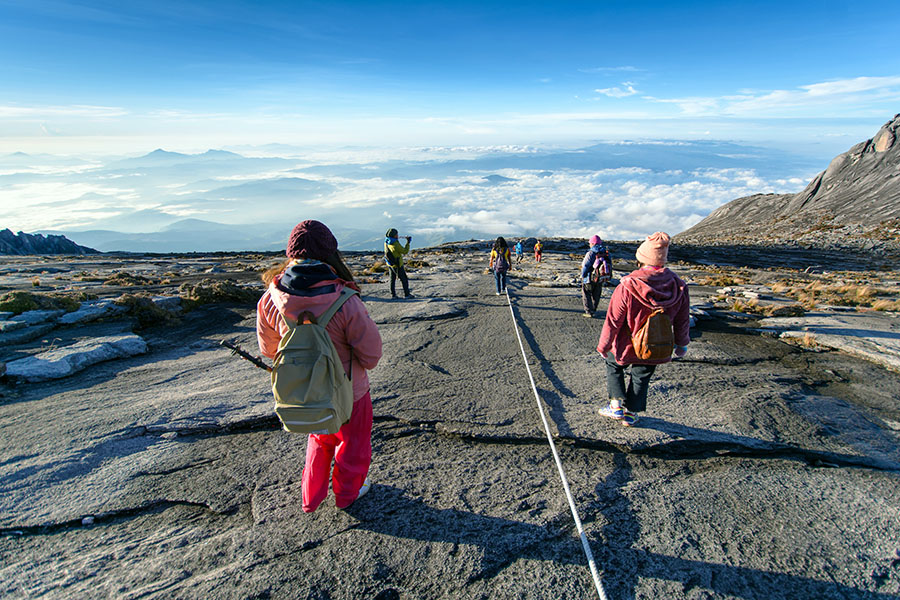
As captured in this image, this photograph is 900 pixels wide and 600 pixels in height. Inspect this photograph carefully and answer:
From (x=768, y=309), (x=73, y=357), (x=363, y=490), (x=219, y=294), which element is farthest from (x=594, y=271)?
(x=219, y=294)

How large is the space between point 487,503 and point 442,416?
149 cm

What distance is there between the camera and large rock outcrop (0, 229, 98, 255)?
44.3 m

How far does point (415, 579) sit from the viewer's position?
2.43 m

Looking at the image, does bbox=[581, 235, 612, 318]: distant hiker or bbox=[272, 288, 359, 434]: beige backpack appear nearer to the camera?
bbox=[272, 288, 359, 434]: beige backpack

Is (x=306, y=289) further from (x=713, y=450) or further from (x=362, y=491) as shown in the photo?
(x=713, y=450)

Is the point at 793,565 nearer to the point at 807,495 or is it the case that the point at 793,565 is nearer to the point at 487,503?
the point at 807,495

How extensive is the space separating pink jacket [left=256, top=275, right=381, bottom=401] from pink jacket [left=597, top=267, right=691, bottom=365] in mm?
2328

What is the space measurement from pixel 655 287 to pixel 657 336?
18.9 inches

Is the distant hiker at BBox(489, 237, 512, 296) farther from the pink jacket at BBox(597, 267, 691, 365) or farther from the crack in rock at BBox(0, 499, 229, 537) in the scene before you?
the crack in rock at BBox(0, 499, 229, 537)

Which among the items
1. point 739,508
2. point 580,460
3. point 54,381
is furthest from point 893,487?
point 54,381

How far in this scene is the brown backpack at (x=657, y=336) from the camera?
3.64 metres

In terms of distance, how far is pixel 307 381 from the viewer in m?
2.40

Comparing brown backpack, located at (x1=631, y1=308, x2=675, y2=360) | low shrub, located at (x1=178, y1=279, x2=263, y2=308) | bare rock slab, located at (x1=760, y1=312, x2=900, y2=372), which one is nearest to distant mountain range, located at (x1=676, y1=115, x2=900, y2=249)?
bare rock slab, located at (x1=760, y1=312, x2=900, y2=372)

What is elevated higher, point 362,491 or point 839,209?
point 839,209
